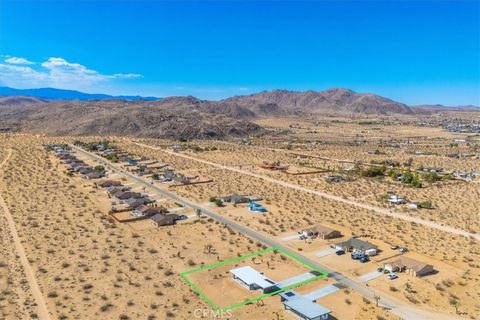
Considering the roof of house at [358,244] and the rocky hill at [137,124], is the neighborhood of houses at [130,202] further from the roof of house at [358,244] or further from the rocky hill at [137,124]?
the rocky hill at [137,124]

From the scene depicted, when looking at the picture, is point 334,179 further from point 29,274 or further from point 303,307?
point 29,274

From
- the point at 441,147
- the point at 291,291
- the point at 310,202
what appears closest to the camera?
the point at 291,291

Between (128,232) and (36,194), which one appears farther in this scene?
(36,194)

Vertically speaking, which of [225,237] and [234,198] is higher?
[234,198]

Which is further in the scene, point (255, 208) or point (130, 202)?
point (130, 202)

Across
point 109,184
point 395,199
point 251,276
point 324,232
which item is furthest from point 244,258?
point 109,184

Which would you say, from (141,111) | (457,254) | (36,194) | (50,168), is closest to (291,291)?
(457,254)

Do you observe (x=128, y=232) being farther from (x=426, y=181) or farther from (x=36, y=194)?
(x=426, y=181)
